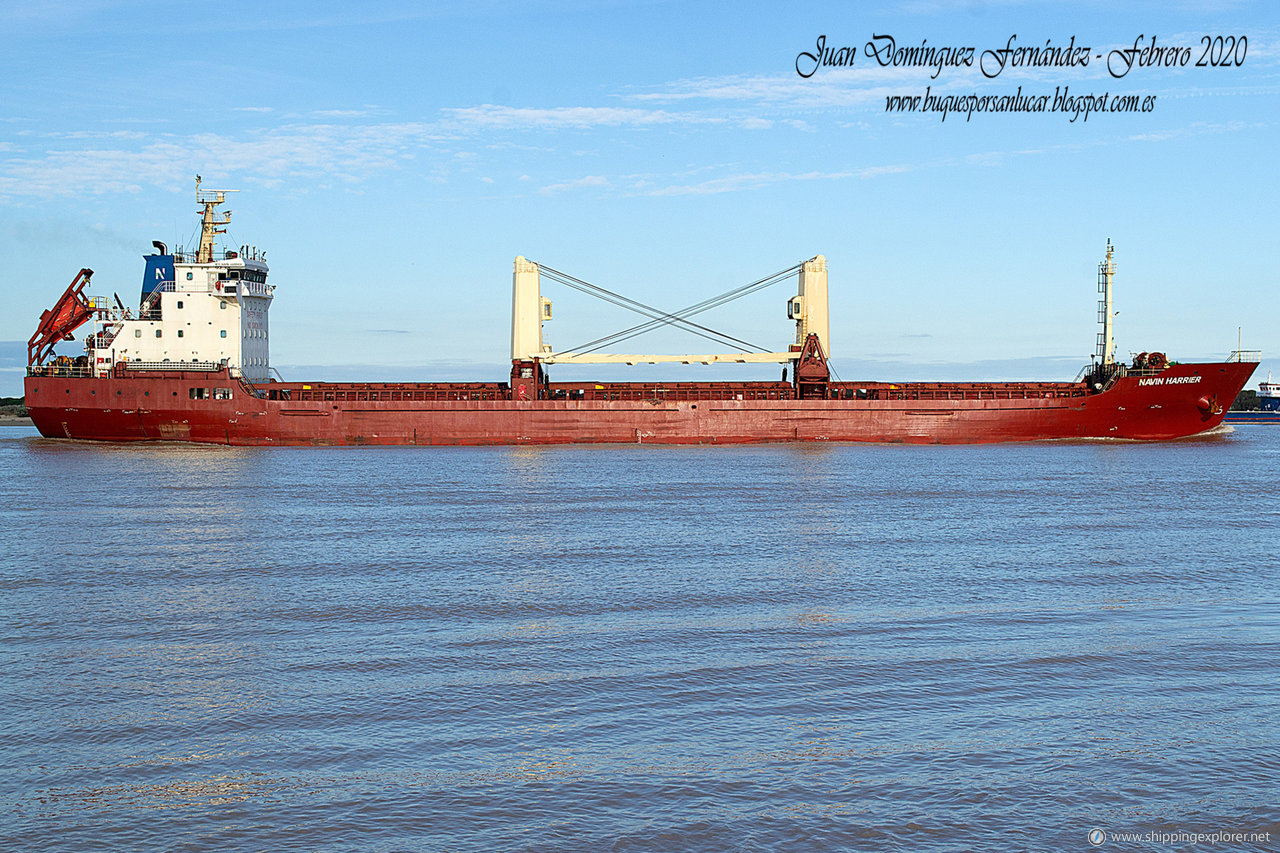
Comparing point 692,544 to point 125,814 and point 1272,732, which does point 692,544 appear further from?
point 125,814

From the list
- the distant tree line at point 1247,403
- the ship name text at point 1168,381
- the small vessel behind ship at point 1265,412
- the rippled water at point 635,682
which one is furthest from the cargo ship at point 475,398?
the distant tree line at point 1247,403

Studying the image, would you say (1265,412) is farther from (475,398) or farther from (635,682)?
(635,682)

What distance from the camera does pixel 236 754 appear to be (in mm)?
6980

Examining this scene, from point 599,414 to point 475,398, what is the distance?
5.39m

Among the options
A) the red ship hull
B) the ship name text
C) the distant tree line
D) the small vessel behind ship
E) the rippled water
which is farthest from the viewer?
the distant tree line

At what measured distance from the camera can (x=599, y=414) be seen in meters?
40.6

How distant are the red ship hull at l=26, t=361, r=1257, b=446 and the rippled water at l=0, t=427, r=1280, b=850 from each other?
20535 mm

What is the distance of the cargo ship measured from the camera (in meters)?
38.9

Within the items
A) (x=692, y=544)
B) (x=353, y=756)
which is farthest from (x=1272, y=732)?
(x=692, y=544)

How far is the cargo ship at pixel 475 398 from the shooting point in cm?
3894

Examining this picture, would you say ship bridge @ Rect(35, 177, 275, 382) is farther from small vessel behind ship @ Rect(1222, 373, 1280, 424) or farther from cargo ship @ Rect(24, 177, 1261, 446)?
small vessel behind ship @ Rect(1222, 373, 1280, 424)

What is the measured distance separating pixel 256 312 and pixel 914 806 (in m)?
40.5

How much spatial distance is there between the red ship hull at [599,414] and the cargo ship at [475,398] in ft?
0.17

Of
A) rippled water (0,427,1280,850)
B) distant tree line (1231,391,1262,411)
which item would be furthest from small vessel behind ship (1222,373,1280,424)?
rippled water (0,427,1280,850)
